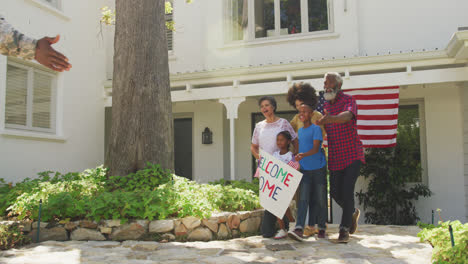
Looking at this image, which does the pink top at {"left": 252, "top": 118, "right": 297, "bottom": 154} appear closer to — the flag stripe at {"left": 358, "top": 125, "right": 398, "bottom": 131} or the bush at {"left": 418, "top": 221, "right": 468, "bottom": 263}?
the bush at {"left": 418, "top": 221, "right": 468, "bottom": 263}

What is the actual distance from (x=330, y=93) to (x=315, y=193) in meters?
1.11

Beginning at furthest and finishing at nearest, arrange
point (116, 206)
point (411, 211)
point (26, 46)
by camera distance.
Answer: point (411, 211), point (116, 206), point (26, 46)

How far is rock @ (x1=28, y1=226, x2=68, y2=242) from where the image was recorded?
490cm

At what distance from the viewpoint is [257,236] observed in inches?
205

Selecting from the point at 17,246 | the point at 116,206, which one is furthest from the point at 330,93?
A: the point at 17,246

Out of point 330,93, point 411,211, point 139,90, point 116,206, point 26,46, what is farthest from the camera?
point 411,211

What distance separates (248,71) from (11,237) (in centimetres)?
519

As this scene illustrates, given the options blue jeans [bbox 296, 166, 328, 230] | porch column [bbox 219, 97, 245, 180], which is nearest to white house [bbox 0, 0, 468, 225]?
porch column [bbox 219, 97, 245, 180]

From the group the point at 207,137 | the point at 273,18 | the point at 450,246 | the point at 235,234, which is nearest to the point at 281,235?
the point at 235,234

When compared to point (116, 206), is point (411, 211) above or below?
Answer: below

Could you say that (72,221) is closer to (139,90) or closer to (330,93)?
(139,90)

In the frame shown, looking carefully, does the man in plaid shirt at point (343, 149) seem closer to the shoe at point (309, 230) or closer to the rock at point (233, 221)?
the shoe at point (309, 230)

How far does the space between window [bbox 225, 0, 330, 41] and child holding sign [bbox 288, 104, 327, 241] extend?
517cm

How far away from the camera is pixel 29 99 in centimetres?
788
